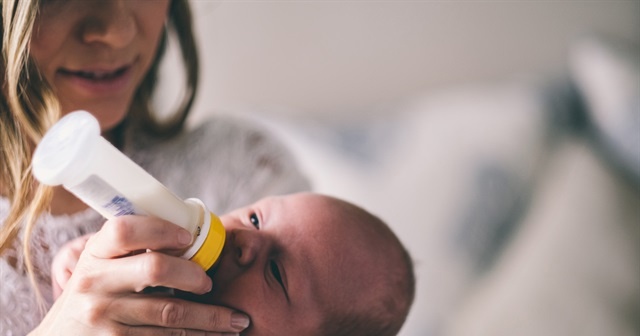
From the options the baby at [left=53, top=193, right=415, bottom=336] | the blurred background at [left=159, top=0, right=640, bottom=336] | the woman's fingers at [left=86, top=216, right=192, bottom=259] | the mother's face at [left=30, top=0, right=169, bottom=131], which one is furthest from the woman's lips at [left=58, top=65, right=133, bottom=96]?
the blurred background at [left=159, top=0, right=640, bottom=336]

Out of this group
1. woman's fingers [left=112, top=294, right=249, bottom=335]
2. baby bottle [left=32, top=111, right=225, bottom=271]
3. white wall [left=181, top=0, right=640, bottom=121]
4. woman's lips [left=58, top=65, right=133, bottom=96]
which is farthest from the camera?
white wall [left=181, top=0, right=640, bottom=121]

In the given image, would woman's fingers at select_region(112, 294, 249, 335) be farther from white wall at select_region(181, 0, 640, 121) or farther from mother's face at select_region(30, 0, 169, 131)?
white wall at select_region(181, 0, 640, 121)

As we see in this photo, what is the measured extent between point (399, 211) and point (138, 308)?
0.73 metres

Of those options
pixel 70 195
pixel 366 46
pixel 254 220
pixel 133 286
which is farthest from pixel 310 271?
pixel 366 46

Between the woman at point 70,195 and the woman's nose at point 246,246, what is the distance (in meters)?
0.06

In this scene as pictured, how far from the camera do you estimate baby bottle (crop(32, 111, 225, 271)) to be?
511 millimetres

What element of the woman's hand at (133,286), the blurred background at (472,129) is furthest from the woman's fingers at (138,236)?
the blurred background at (472,129)

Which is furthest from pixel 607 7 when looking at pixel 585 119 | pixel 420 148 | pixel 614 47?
pixel 420 148

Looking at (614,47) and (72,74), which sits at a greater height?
(614,47)

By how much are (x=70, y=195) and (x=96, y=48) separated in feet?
0.77

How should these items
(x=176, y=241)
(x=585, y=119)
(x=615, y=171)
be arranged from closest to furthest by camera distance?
(x=176, y=241) < (x=615, y=171) < (x=585, y=119)

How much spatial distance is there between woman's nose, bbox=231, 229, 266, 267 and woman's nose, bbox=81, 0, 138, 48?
0.31 m

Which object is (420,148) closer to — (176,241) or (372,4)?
(372,4)

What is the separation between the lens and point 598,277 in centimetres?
98
